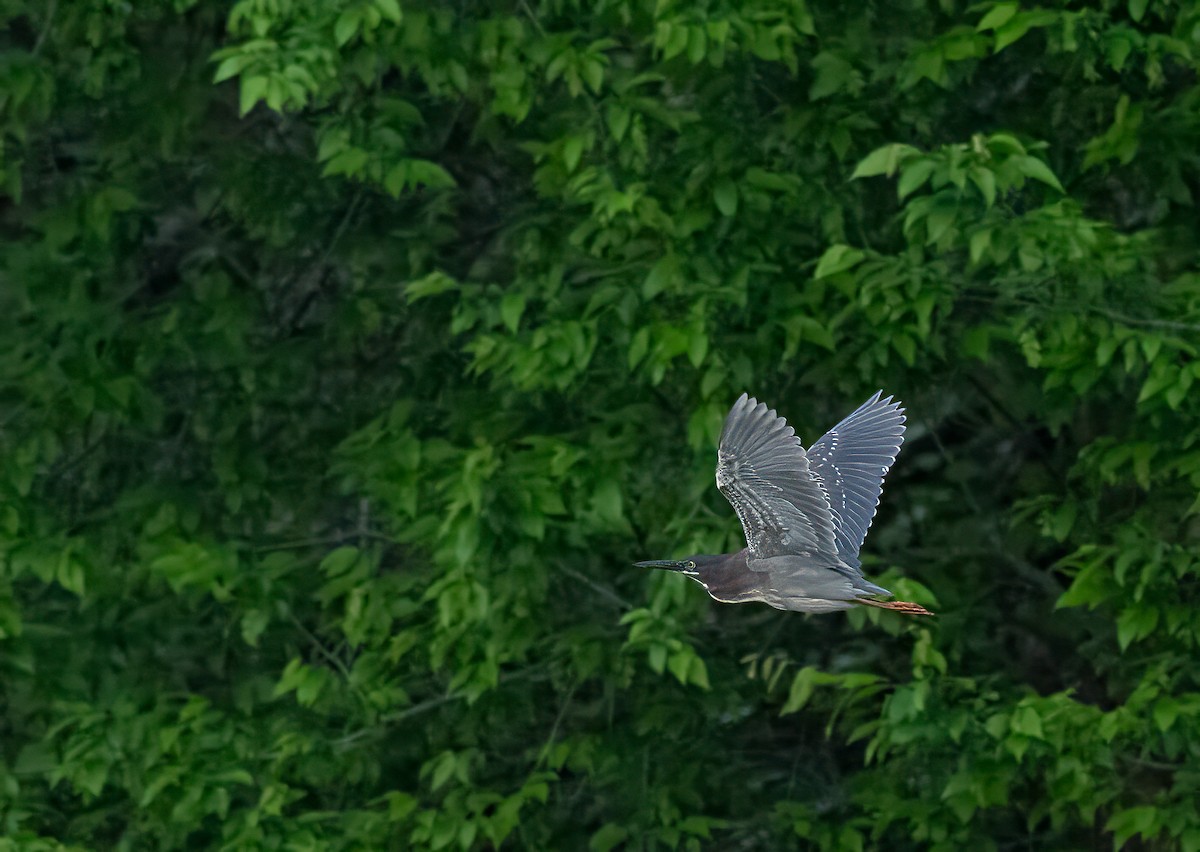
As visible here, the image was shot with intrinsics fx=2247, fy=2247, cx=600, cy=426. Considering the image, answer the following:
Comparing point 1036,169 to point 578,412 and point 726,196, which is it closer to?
point 726,196

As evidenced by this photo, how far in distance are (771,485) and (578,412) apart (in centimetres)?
252

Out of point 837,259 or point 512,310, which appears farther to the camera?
point 512,310

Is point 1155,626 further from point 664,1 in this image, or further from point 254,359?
→ point 254,359

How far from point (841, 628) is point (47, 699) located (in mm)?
2436

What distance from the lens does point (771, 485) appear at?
4.18 m

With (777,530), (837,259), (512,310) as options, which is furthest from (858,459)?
(512,310)

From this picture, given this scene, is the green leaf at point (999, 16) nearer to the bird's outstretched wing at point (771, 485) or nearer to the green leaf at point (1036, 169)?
the green leaf at point (1036, 169)

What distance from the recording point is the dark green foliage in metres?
6.00

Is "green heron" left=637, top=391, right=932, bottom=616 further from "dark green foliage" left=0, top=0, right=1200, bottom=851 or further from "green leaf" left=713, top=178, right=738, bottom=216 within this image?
"green leaf" left=713, top=178, right=738, bottom=216

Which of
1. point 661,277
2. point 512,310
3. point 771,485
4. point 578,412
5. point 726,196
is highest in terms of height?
point 771,485

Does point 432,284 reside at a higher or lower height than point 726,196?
lower

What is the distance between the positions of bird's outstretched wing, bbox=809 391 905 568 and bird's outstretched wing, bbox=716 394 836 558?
523 mm

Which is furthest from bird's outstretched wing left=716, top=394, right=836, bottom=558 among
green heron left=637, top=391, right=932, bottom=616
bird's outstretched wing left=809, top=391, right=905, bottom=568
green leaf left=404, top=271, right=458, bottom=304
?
green leaf left=404, top=271, right=458, bottom=304

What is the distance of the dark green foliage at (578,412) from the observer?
600 cm
